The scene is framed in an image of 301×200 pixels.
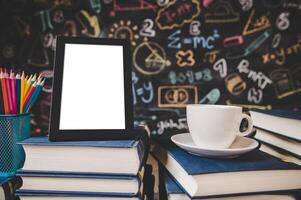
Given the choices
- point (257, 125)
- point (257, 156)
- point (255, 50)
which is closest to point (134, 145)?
point (257, 156)

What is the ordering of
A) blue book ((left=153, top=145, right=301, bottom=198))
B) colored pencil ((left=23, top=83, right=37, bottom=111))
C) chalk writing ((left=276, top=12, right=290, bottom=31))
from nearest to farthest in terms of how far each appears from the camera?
blue book ((left=153, top=145, right=301, bottom=198)), colored pencil ((left=23, top=83, right=37, bottom=111)), chalk writing ((left=276, top=12, right=290, bottom=31))

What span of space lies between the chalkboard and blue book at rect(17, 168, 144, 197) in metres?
0.55

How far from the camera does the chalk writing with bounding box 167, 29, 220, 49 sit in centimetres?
92

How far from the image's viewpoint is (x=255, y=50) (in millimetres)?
919

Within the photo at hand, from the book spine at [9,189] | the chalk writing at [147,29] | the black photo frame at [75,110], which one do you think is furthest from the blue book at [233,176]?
the chalk writing at [147,29]

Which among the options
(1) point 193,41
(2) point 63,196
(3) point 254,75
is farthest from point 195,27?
(2) point 63,196

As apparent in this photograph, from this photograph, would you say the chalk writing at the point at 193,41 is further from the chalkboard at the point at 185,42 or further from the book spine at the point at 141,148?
the book spine at the point at 141,148

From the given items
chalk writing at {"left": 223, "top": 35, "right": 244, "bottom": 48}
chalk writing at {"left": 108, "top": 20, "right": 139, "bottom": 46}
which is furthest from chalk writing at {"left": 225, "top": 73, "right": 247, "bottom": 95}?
chalk writing at {"left": 108, "top": 20, "right": 139, "bottom": 46}

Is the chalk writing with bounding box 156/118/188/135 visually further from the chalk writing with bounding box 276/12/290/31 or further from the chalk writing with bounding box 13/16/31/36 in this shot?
the chalk writing with bounding box 13/16/31/36

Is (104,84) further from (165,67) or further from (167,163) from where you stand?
(165,67)

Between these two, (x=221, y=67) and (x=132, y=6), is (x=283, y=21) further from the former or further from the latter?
(x=132, y=6)

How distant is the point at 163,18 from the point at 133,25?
0.11m

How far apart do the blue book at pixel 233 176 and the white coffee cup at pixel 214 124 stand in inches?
1.5

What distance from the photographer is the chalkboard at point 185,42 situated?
917 mm
